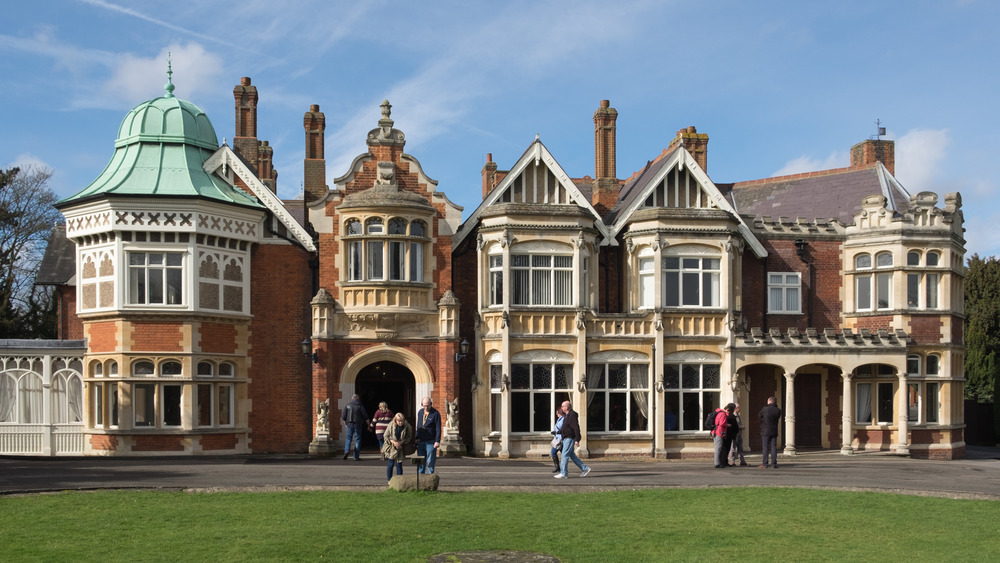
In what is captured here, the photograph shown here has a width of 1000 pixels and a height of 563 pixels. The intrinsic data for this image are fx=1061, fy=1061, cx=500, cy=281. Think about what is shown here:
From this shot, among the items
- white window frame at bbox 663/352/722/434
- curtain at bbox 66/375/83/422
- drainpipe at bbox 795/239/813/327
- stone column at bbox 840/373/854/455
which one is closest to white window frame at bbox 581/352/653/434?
white window frame at bbox 663/352/722/434

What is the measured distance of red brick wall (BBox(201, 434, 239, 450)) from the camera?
28672 millimetres

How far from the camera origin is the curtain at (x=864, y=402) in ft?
108

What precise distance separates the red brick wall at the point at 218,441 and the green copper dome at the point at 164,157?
6423 millimetres

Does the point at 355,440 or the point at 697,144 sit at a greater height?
the point at 697,144

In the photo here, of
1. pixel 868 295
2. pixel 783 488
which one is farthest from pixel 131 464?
pixel 868 295

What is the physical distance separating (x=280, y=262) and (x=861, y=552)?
2027 cm

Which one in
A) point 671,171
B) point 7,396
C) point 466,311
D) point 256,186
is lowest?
point 7,396

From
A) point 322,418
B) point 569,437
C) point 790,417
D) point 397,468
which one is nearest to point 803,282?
point 790,417

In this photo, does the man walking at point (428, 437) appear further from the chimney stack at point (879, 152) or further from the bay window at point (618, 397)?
the chimney stack at point (879, 152)

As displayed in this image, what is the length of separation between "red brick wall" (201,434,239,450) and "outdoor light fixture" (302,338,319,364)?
304cm

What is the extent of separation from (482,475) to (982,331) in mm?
32340

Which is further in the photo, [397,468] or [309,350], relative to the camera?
[309,350]

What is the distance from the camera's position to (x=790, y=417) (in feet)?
102

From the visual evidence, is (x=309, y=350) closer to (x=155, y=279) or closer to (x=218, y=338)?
(x=218, y=338)
